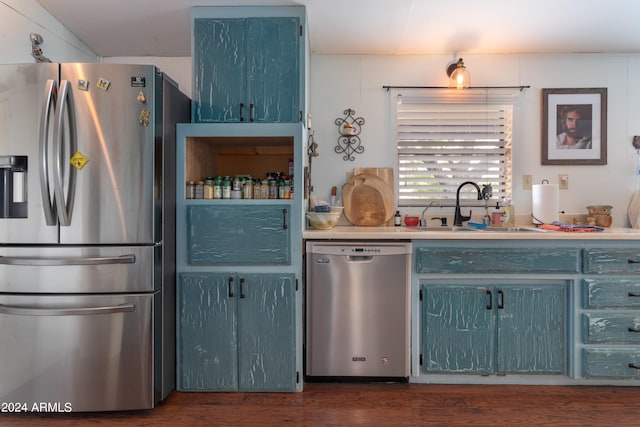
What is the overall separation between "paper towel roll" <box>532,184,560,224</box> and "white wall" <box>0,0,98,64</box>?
11.5ft

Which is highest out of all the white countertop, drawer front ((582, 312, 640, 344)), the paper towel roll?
the paper towel roll

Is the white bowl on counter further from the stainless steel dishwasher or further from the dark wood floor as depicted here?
the dark wood floor

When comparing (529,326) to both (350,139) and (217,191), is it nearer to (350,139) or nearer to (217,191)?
A: (350,139)

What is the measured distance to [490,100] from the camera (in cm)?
291

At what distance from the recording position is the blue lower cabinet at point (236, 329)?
213 cm

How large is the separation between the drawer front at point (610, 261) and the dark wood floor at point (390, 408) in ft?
2.34

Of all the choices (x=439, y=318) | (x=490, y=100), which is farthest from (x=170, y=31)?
(x=439, y=318)

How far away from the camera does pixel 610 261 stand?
2.20m

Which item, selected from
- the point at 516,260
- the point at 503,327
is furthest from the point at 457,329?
the point at 516,260

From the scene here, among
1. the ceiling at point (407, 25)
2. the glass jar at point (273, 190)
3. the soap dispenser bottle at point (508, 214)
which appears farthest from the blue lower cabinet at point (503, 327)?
the ceiling at point (407, 25)

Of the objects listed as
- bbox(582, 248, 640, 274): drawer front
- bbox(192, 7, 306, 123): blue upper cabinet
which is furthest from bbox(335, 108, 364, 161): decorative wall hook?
bbox(582, 248, 640, 274): drawer front

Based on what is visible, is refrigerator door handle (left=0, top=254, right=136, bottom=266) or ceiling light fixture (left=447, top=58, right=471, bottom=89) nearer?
refrigerator door handle (left=0, top=254, right=136, bottom=266)

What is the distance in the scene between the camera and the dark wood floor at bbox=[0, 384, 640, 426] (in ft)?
6.23

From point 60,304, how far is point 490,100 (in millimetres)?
3113
